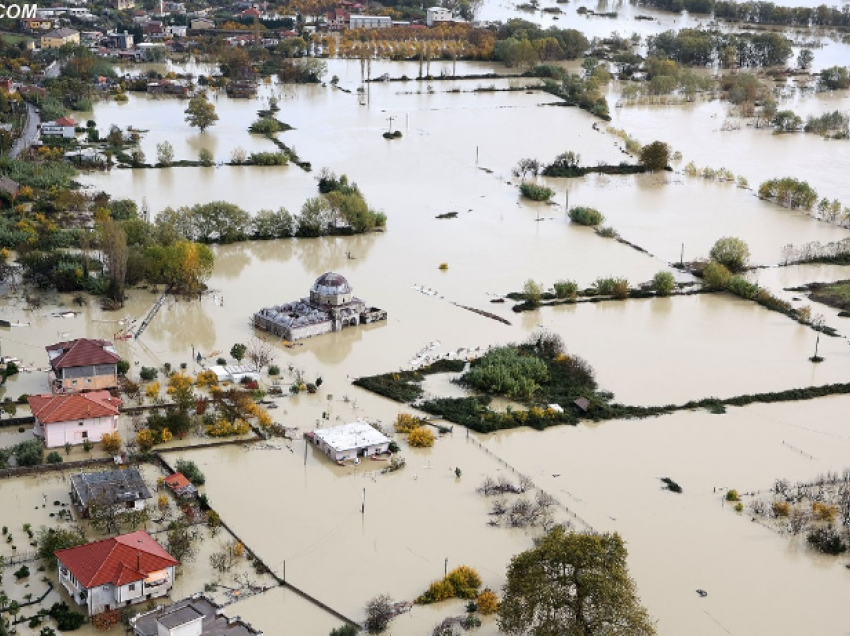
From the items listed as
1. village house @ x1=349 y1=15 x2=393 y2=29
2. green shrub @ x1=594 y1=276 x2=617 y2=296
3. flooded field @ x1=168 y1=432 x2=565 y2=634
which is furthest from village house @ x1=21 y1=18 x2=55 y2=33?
flooded field @ x1=168 y1=432 x2=565 y2=634

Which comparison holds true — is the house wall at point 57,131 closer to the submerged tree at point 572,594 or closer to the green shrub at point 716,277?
the green shrub at point 716,277

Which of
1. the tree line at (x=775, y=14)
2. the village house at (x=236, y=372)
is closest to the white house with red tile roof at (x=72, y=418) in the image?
the village house at (x=236, y=372)

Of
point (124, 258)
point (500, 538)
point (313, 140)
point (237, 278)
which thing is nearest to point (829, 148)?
point (313, 140)

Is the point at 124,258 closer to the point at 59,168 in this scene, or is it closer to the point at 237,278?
the point at 237,278

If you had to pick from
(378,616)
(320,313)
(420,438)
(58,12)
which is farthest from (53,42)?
(378,616)

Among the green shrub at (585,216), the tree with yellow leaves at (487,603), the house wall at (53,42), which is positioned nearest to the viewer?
the tree with yellow leaves at (487,603)
